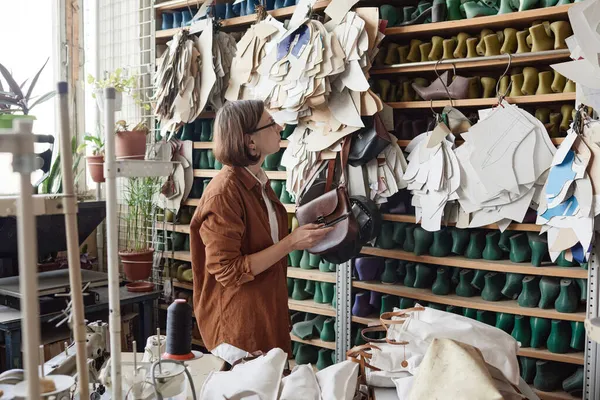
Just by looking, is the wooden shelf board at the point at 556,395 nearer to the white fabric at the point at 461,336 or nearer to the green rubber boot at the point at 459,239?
the green rubber boot at the point at 459,239

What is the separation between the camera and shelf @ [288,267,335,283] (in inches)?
121

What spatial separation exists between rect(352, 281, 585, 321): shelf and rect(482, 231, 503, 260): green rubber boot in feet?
0.67

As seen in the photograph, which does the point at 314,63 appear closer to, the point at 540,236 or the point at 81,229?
the point at 540,236

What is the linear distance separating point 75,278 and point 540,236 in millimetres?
2207

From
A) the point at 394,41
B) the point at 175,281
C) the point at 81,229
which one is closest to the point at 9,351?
the point at 81,229

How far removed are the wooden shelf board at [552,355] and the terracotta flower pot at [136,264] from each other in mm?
2061

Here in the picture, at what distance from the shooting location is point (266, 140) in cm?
207

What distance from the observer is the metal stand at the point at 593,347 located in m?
2.41

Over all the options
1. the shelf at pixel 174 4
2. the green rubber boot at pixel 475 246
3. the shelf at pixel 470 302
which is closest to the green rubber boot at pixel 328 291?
the shelf at pixel 470 302


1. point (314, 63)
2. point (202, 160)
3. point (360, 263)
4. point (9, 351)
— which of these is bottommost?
point (9, 351)

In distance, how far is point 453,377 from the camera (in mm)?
1324

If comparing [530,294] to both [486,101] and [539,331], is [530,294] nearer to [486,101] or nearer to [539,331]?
[539,331]

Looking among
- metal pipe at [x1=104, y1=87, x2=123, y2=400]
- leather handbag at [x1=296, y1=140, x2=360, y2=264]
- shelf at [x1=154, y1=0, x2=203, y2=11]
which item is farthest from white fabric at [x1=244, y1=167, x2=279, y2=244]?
shelf at [x1=154, y1=0, x2=203, y2=11]

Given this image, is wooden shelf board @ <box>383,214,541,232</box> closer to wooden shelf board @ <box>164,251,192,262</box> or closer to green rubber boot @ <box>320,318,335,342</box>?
green rubber boot @ <box>320,318,335,342</box>
